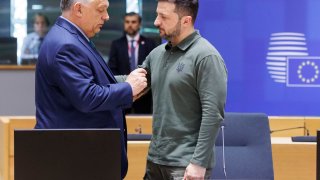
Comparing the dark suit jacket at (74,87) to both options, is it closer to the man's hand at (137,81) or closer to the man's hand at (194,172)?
the man's hand at (137,81)

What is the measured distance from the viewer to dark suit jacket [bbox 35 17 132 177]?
111 inches

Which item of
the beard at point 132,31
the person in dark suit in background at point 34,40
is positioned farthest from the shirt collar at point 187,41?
the person in dark suit in background at point 34,40

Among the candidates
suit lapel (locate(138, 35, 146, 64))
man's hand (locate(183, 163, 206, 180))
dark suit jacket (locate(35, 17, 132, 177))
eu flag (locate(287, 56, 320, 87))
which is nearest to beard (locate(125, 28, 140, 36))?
suit lapel (locate(138, 35, 146, 64))

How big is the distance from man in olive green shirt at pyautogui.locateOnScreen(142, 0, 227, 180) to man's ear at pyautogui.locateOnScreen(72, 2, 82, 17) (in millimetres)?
373

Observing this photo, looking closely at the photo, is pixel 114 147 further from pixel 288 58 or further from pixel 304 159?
pixel 288 58

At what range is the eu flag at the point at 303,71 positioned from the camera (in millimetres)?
6469

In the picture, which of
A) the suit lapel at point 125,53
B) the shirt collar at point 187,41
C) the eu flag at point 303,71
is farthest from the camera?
the suit lapel at point 125,53

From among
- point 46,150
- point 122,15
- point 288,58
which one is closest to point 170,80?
point 46,150

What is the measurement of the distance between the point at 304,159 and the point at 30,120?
2.06m

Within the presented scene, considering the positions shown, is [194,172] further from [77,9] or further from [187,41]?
[77,9]

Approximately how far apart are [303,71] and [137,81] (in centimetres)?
383

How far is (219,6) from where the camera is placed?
6695mm

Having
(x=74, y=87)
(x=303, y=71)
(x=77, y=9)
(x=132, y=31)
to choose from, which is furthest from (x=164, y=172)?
(x=132, y=31)

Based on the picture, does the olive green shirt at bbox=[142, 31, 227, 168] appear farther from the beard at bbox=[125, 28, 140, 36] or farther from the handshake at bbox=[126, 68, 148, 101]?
the beard at bbox=[125, 28, 140, 36]
